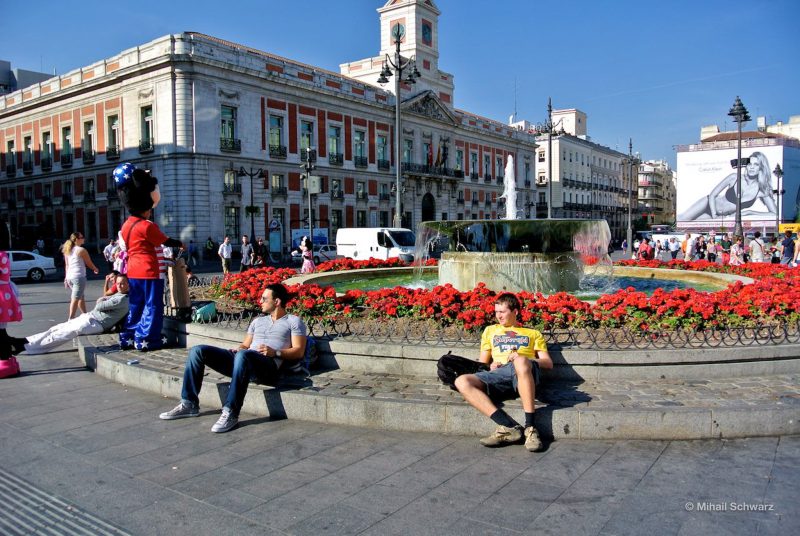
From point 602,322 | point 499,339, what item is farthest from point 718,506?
Answer: point 602,322

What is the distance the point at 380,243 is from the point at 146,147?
17003mm

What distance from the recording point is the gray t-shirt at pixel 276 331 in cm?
540

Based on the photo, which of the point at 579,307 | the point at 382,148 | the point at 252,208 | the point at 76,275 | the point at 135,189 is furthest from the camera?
the point at 382,148

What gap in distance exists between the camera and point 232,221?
36.1m

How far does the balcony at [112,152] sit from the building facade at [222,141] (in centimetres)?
8

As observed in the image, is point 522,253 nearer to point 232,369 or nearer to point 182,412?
point 232,369

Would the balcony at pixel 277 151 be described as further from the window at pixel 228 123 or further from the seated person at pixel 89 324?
the seated person at pixel 89 324

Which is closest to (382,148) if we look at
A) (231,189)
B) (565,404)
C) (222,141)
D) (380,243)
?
(231,189)

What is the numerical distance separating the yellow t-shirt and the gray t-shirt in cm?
165

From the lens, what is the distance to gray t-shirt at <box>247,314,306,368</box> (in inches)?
213

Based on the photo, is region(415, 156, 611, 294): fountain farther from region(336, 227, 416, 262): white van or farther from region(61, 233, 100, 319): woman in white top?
region(336, 227, 416, 262): white van

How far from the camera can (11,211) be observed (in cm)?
4538

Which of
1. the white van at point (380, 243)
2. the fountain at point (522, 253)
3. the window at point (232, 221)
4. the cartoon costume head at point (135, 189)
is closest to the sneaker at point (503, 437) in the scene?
the cartoon costume head at point (135, 189)

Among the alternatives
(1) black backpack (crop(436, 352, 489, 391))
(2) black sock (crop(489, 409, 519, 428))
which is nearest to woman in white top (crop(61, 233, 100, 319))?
(1) black backpack (crop(436, 352, 489, 391))
